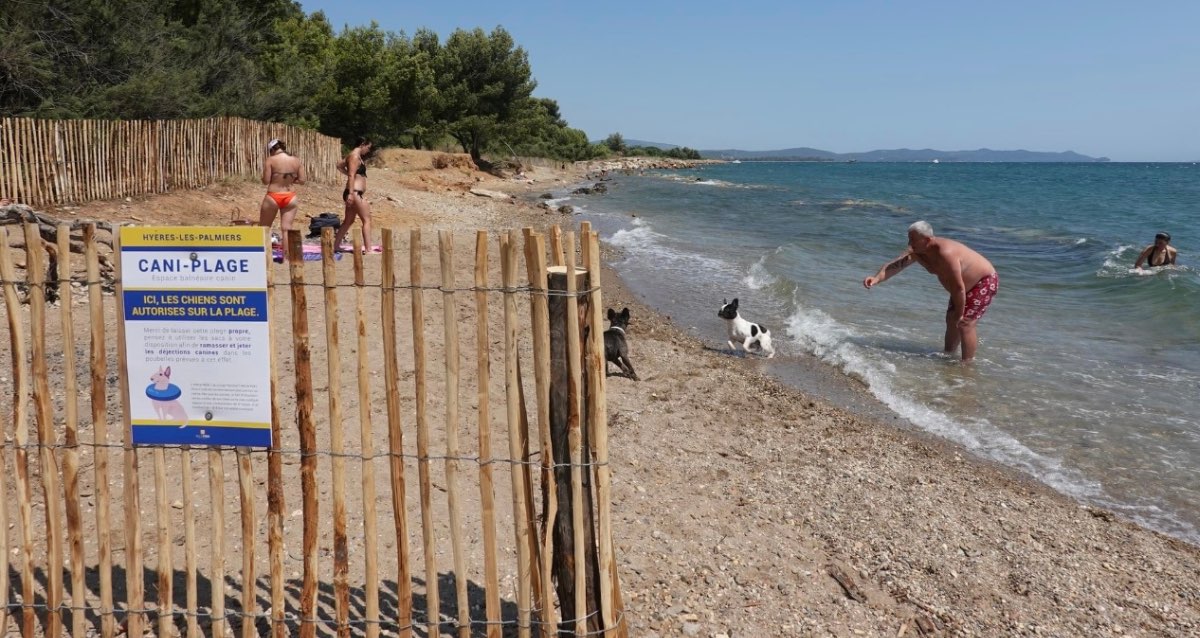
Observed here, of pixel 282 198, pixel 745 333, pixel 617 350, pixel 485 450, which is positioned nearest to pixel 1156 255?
pixel 745 333

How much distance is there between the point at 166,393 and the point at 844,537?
3.59 metres

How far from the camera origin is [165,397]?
3266mm

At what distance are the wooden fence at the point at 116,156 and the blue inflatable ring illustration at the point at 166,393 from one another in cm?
1035

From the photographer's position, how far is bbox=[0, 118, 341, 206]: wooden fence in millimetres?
11492

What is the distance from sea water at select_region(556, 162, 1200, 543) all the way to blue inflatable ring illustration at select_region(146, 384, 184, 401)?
5.81 meters

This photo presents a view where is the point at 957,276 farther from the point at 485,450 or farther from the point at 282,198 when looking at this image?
the point at 282,198

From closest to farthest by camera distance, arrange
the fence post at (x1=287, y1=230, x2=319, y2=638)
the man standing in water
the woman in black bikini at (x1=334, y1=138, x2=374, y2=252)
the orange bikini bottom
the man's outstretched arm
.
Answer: the fence post at (x1=287, y1=230, x2=319, y2=638), the man's outstretched arm, the man standing in water, the orange bikini bottom, the woman in black bikini at (x1=334, y1=138, x2=374, y2=252)

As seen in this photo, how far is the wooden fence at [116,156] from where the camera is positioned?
11492 mm

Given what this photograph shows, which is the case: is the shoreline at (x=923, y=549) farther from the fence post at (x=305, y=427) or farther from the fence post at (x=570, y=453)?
the fence post at (x=305, y=427)

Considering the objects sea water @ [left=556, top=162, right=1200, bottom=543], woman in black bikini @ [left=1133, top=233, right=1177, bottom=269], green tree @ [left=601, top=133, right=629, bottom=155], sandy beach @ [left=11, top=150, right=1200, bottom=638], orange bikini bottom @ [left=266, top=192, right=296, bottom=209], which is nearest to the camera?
sandy beach @ [left=11, top=150, right=1200, bottom=638]

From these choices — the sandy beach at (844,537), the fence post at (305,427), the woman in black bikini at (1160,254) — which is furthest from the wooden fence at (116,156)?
the woman in black bikini at (1160,254)

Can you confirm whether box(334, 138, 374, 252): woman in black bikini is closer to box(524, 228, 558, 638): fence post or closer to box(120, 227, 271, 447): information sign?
box(120, 227, 271, 447): information sign

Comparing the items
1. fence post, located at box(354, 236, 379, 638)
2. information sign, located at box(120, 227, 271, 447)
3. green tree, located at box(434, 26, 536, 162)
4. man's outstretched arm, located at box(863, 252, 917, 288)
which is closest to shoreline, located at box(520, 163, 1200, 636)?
fence post, located at box(354, 236, 379, 638)

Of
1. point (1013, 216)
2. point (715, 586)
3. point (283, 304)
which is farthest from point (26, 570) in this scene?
point (1013, 216)
